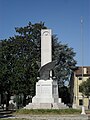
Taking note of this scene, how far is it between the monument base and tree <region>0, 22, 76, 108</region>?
754 inches

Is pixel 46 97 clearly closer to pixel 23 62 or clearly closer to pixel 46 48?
pixel 46 48

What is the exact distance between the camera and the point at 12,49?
5731 cm

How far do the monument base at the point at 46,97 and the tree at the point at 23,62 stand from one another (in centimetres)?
1914

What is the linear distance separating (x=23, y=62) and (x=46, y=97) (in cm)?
A: 2286

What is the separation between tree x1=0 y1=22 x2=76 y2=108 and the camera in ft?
176

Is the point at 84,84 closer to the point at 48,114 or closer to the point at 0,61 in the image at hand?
the point at 0,61

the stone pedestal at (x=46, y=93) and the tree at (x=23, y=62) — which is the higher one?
the tree at (x=23, y=62)

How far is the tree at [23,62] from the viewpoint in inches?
2110

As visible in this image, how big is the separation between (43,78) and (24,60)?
2143 cm

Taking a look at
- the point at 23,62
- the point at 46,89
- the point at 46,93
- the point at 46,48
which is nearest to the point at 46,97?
the point at 46,93

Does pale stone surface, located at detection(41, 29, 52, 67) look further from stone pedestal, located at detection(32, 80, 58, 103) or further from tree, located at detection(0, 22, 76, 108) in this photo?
tree, located at detection(0, 22, 76, 108)

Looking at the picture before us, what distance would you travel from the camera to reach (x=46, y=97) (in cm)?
3244

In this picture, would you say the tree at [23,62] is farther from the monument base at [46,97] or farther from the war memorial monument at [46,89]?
the monument base at [46,97]

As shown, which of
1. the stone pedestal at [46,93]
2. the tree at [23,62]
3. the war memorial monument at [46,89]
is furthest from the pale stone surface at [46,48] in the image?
the tree at [23,62]
